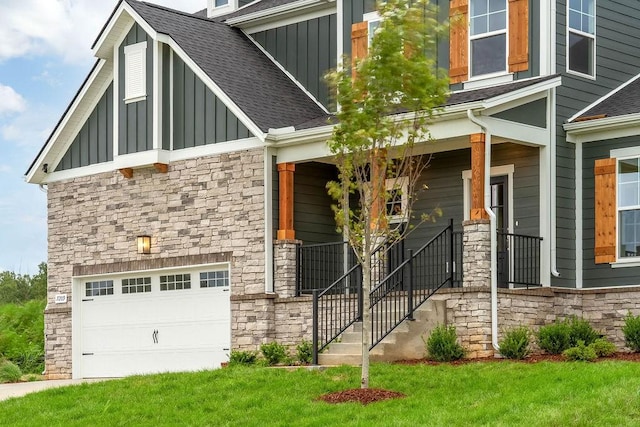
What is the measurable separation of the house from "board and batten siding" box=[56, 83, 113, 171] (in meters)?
0.04

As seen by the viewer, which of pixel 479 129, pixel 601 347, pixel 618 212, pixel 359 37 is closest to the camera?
pixel 601 347

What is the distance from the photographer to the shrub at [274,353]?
20266 millimetres

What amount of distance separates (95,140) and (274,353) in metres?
6.65

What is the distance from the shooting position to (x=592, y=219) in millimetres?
19859

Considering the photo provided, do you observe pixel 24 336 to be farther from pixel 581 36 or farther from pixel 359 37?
pixel 581 36

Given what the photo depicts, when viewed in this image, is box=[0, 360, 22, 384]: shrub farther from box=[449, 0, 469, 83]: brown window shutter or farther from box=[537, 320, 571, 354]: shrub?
box=[537, 320, 571, 354]: shrub

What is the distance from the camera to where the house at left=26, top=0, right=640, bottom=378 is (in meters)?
19.3

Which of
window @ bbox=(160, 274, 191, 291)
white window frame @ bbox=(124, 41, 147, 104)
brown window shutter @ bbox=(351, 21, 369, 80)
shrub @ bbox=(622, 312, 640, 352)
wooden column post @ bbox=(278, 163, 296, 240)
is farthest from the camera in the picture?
white window frame @ bbox=(124, 41, 147, 104)

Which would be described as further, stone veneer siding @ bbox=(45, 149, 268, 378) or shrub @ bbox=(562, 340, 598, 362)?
stone veneer siding @ bbox=(45, 149, 268, 378)

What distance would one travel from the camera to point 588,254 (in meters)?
19.9

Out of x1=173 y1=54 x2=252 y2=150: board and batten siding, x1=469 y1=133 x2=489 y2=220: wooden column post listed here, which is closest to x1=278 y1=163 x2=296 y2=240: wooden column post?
x1=173 y1=54 x2=252 y2=150: board and batten siding

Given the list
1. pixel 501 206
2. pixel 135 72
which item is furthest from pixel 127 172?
pixel 501 206

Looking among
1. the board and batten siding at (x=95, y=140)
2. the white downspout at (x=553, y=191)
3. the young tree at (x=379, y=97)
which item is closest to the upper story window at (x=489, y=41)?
the white downspout at (x=553, y=191)

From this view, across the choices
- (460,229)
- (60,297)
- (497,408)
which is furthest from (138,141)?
(497,408)
